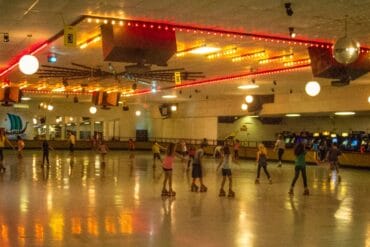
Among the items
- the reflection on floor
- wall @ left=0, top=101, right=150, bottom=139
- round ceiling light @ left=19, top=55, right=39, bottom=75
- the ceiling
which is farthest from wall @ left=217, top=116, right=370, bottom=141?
round ceiling light @ left=19, top=55, right=39, bottom=75

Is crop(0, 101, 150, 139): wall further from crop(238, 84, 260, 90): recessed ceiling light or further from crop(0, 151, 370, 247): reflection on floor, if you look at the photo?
crop(0, 151, 370, 247): reflection on floor

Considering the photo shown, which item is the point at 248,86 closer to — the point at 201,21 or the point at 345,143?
the point at 345,143

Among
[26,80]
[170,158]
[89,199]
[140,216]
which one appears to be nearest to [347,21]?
[170,158]

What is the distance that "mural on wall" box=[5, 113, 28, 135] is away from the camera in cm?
4397

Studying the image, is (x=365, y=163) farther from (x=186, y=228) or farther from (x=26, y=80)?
(x=186, y=228)

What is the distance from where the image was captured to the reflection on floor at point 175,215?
7969 mm

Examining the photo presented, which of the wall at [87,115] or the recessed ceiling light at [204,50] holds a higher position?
the recessed ceiling light at [204,50]

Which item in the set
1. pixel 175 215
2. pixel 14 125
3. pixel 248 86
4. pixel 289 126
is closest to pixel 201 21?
pixel 175 215

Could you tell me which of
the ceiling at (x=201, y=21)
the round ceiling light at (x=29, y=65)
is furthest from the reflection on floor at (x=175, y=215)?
the ceiling at (x=201, y=21)

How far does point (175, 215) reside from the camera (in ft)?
33.5

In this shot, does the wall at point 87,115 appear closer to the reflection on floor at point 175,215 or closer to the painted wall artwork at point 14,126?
the painted wall artwork at point 14,126

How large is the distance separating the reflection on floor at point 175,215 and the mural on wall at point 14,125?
29018 mm

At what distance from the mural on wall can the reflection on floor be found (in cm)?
2902

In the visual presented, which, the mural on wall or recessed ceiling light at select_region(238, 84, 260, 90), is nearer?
recessed ceiling light at select_region(238, 84, 260, 90)
